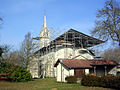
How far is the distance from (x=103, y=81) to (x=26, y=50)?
21965mm

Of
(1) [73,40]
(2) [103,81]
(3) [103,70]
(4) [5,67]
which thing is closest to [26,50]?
(4) [5,67]

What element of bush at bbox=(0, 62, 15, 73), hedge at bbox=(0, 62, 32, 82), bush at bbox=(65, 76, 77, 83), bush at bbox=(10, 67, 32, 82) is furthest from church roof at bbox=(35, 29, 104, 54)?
bush at bbox=(65, 76, 77, 83)

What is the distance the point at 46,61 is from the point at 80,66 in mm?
18476

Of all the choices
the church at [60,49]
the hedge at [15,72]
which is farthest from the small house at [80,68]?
the church at [60,49]

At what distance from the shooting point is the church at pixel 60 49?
38.9 meters

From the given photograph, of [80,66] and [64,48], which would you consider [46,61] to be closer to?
[64,48]

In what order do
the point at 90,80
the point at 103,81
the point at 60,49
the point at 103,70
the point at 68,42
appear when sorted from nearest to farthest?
the point at 103,81 → the point at 90,80 → the point at 103,70 → the point at 68,42 → the point at 60,49

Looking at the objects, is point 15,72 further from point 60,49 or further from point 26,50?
point 60,49

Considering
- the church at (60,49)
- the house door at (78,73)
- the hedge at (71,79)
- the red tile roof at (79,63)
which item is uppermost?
the church at (60,49)

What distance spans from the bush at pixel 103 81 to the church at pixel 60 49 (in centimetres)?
1920

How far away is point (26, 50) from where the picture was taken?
35.6m

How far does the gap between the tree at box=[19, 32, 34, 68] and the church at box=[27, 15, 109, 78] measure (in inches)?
112

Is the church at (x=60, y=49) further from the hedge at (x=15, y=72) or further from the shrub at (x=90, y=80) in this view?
the shrub at (x=90, y=80)

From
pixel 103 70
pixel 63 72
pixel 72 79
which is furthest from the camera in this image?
pixel 103 70
